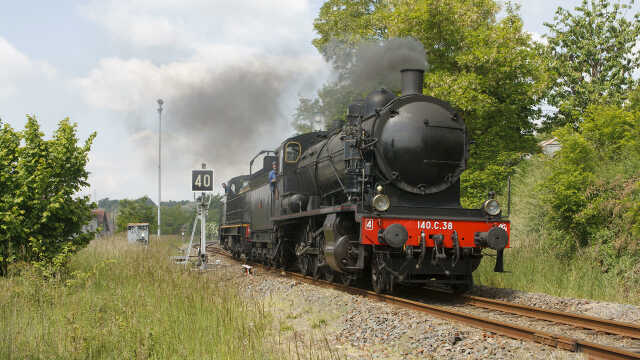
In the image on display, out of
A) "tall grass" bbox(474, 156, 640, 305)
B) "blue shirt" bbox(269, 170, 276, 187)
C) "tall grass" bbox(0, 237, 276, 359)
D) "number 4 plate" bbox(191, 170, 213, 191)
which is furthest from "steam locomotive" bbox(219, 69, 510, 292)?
"number 4 plate" bbox(191, 170, 213, 191)

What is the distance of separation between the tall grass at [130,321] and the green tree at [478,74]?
13.0 metres

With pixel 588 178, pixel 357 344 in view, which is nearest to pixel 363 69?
pixel 588 178

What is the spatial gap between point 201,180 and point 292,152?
2.69 metres

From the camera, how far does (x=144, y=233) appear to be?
27.9m

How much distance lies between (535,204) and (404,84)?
7212 mm

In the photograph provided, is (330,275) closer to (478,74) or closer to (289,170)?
(289,170)

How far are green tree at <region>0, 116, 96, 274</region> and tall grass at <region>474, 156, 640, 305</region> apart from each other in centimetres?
→ 836

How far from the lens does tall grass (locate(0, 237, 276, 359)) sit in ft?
18.2

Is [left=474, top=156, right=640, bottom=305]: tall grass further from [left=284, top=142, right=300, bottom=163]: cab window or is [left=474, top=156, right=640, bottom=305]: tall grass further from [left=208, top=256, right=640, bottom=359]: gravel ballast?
[left=284, top=142, right=300, bottom=163]: cab window

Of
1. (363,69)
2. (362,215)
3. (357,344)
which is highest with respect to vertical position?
(363,69)

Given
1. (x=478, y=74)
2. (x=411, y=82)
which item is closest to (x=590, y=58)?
(x=478, y=74)

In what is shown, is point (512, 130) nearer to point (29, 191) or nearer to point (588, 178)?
point (588, 178)

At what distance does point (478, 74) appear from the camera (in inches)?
803

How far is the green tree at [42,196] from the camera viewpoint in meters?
9.76
